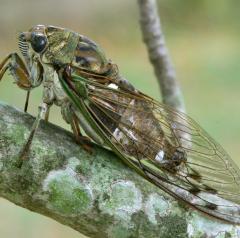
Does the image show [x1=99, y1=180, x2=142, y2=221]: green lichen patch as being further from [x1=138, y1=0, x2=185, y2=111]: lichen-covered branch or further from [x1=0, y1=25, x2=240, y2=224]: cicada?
[x1=138, y1=0, x2=185, y2=111]: lichen-covered branch

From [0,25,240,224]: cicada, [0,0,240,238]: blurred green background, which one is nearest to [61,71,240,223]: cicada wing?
[0,25,240,224]: cicada

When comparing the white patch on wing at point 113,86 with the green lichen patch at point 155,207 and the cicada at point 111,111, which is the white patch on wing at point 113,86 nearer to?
the cicada at point 111,111

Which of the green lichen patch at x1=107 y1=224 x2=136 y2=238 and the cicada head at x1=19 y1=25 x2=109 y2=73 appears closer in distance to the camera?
the green lichen patch at x1=107 y1=224 x2=136 y2=238

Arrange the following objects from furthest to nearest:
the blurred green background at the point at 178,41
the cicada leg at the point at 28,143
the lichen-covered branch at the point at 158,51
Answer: the blurred green background at the point at 178,41
the lichen-covered branch at the point at 158,51
the cicada leg at the point at 28,143

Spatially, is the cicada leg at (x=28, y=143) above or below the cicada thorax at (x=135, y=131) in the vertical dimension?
below

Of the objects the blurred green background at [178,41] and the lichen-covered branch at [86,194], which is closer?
the lichen-covered branch at [86,194]

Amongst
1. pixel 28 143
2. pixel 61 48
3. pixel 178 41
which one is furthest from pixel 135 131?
pixel 178 41

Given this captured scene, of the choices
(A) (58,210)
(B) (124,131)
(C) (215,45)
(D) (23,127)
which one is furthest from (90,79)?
(C) (215,45)

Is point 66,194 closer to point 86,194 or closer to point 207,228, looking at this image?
point 86,194

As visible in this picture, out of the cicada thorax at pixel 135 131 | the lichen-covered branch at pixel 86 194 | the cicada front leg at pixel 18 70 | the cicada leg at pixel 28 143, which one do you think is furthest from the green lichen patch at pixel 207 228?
the cicada front leg at pixel 18 70
